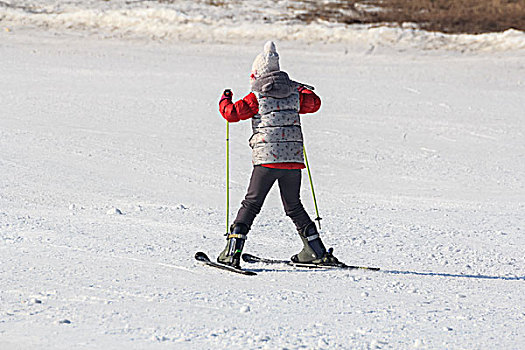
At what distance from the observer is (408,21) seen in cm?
2194

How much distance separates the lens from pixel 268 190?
510 centimetres

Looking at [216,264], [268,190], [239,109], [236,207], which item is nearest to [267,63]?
[239,109]

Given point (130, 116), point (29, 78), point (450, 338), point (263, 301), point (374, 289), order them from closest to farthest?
point (450, 338) → point (263, 301) → point (374, 289) → point (130, 116) → point (29, 78)

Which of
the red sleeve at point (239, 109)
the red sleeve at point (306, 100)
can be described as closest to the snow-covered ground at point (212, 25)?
the red sleeve at point (306, 100)

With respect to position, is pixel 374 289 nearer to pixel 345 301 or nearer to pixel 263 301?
pixel 345 301

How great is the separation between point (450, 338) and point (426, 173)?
19.4 ft

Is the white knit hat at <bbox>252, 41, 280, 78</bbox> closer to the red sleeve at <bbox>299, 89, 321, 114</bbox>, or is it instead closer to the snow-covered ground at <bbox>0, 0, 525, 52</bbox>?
the red sleeve at <bbox>299, 89, 321, 114</bbox>

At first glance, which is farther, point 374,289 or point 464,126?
point 464,126

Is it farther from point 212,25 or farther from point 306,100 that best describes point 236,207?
point 212,25

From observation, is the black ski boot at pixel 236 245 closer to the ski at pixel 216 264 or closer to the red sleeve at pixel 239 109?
the ski at pixel 216 264

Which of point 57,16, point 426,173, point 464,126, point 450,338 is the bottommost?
point 450,338

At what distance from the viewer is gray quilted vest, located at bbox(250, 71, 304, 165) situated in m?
4.98

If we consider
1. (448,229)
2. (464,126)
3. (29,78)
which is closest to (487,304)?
(448,229)

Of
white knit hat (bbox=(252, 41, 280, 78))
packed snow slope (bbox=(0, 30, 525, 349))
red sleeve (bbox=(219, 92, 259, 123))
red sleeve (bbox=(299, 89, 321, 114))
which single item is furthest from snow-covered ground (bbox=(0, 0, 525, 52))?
red sleeve (bbox=(219, 92, 259, 123))
